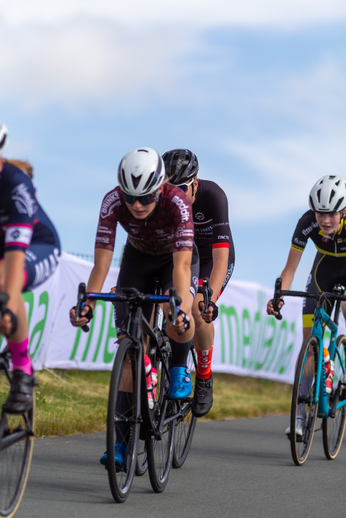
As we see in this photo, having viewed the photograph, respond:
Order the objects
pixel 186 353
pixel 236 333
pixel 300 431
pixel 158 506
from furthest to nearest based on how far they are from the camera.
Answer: pixel 236 333 < pixel 300 431 < pixel 186 353 < pixel 158 506

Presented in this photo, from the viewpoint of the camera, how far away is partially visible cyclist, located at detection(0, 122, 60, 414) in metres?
3.37

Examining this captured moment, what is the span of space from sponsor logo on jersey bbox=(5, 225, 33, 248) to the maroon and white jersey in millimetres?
1228

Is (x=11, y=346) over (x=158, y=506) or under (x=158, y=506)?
over

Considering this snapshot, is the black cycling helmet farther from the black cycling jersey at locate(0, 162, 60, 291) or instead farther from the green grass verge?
the green grass verge

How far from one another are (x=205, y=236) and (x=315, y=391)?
168 centimetres

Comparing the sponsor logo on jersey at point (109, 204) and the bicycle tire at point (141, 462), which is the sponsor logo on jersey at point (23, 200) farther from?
the bicycle tire at point (141, 462)

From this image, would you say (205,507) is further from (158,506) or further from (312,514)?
(312,514)

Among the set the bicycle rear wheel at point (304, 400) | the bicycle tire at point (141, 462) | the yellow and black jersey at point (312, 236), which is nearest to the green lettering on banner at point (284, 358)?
the yellow and black jersey at point (312, 236)

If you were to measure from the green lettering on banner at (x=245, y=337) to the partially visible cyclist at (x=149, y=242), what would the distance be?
8.86 metres

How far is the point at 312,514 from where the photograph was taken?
4332 mm

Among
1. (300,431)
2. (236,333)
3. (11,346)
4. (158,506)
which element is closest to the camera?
(11,346)

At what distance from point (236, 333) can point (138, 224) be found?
925 cm

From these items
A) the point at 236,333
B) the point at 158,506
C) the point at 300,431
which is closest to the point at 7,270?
the point at 158,506

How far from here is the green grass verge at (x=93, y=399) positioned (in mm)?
7191
